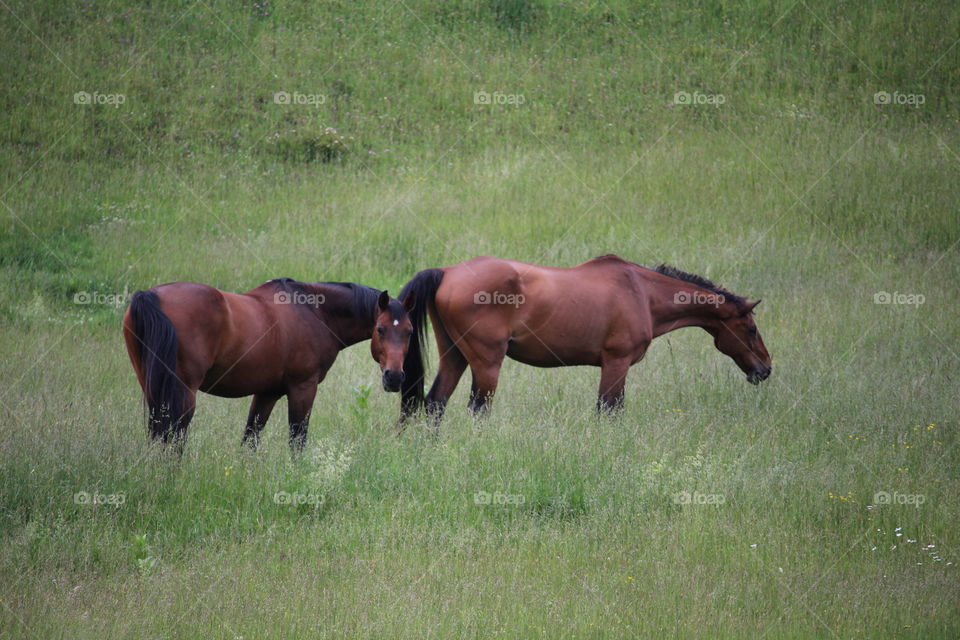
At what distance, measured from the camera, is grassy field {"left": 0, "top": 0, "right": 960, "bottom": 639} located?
5.64 metres

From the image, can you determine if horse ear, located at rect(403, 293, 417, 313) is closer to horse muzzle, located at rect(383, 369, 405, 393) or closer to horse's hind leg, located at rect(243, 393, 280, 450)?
horse muzzle, located at rect(383, 369, 405, 393)

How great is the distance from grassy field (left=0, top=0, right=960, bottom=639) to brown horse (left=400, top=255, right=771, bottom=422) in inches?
20.6

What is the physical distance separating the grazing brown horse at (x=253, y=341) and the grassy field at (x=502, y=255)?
1.30 feet

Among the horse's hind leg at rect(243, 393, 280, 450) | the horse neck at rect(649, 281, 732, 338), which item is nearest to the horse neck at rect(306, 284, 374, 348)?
the horse's hind leg at rect(243, 393, 280, 450)

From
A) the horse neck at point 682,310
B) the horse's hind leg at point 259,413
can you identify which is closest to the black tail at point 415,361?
the horse's hind leg at point 259,413

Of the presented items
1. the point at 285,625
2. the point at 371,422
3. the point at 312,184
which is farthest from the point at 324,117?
the point at 285,625

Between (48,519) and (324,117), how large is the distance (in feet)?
64.0

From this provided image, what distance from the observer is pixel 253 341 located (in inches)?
304

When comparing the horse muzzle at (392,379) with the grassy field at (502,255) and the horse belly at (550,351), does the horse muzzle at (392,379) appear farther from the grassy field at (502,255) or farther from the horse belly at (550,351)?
the horse belly at (550,351)

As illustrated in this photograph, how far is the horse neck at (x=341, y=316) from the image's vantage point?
845cm

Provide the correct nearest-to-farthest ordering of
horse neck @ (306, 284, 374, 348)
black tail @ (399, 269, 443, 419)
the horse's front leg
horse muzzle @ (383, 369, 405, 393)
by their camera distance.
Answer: horse muzzle @ (383, 369, 405, 393) < the horse's front leg < horse neck @ (306, 284, 374, 348) < black tail @ (399, 269, 443, 419)

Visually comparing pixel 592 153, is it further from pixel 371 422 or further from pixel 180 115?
pixel 371 422

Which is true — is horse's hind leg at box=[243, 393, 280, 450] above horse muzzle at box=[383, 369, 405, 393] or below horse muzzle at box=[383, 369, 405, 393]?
below

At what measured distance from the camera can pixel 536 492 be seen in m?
7.05
